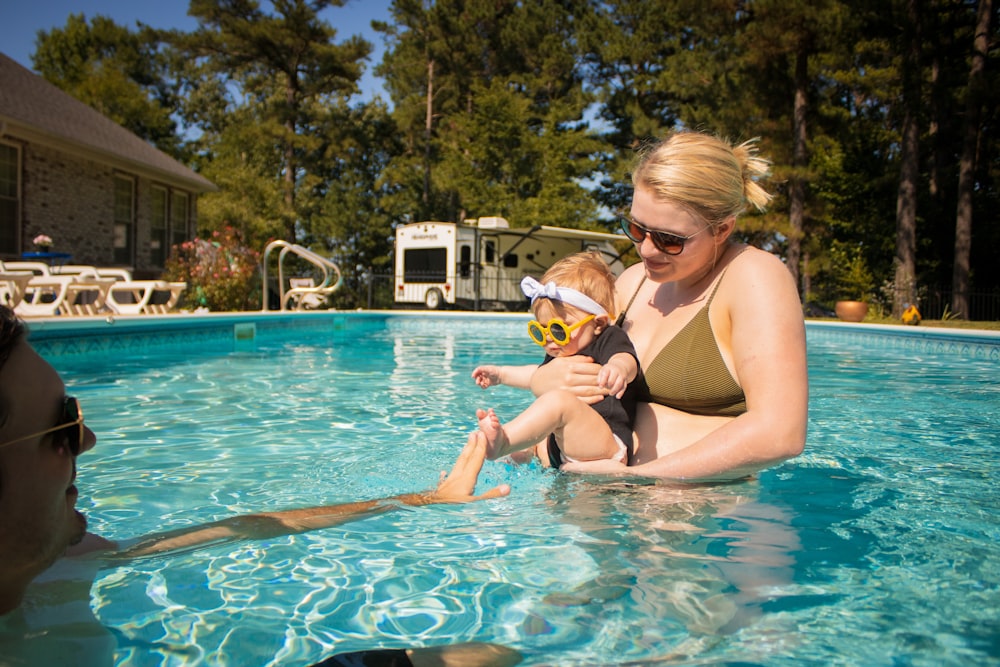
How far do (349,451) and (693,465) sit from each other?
2181 millimetres

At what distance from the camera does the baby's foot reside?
7.68 ft

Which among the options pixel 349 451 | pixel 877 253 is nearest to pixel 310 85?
pixel 877 253

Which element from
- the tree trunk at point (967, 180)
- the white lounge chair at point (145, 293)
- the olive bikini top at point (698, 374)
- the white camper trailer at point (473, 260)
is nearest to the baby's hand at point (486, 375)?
the olive bikini top at point (698, 374)

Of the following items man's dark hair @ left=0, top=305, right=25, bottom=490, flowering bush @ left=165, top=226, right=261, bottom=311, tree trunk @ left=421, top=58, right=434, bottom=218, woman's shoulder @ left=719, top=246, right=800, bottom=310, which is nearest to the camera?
man's dark hair @ left=0, top=305, right=25, bottom=490

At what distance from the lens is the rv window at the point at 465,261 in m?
21.2

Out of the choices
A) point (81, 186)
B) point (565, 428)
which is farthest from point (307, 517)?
point (81, 186)

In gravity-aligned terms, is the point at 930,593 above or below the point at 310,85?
below

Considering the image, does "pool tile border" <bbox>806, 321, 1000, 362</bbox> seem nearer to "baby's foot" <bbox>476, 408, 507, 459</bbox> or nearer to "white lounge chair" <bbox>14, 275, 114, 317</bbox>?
"baby's foot" <bbox>476, 408, 507, 459</bbox>

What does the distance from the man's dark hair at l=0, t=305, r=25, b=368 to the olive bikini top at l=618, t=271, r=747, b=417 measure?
1973 mm

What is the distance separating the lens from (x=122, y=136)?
58.8 feet

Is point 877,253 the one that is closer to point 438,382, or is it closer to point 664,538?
point 438,382

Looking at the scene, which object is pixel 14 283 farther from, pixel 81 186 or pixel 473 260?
Result: pixel 473 260

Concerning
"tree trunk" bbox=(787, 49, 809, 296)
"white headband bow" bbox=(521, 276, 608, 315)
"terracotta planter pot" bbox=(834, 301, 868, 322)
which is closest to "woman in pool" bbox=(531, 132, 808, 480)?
"white headband bow" bbox=(521, 276, 608, 315)

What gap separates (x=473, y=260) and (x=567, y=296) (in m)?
18.5
